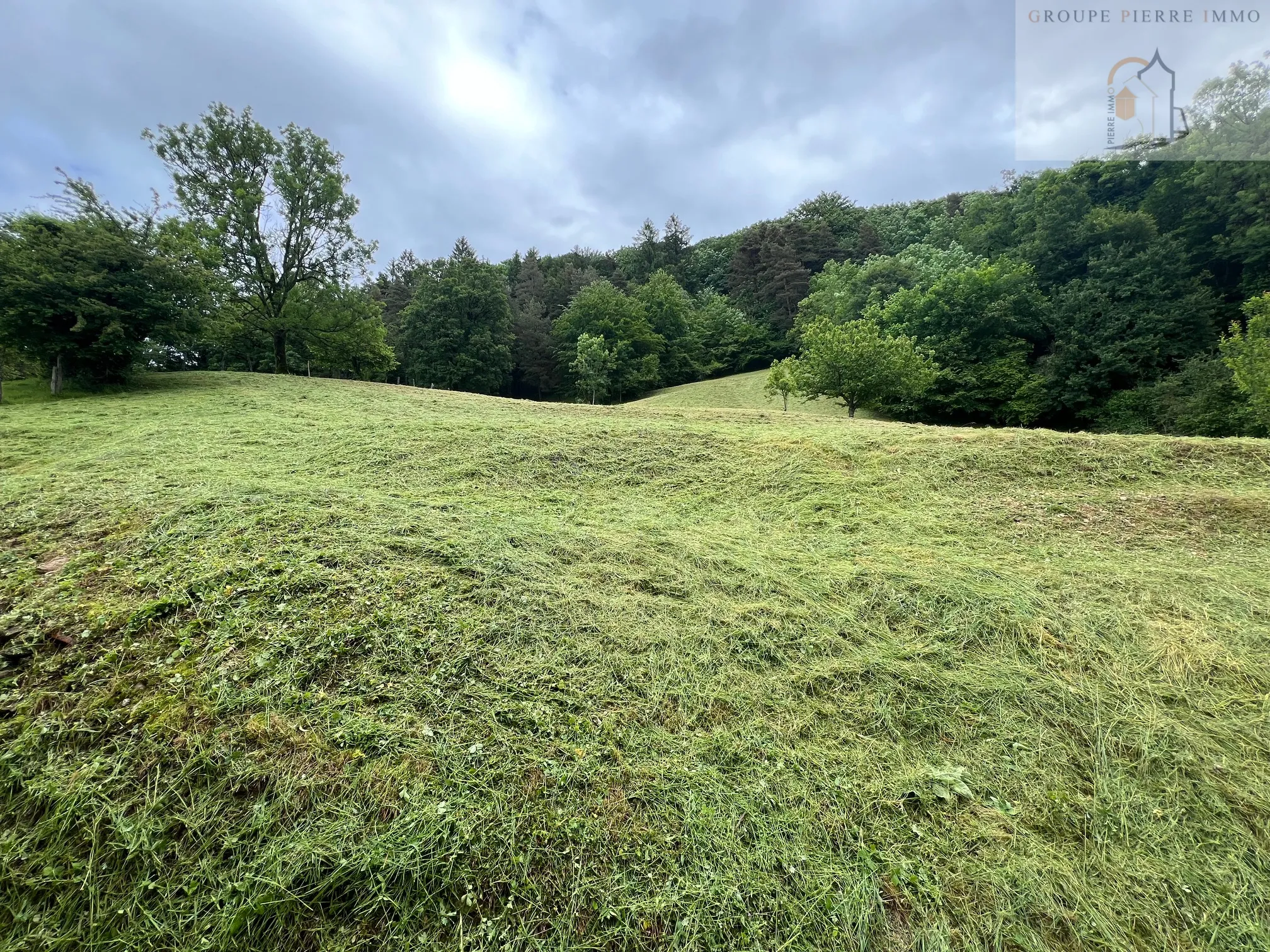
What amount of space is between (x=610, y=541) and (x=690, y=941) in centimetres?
300

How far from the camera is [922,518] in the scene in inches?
202

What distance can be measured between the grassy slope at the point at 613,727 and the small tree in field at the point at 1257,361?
10.1 meters

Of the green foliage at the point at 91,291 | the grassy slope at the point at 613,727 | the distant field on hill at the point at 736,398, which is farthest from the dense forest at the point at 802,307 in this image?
the grassy slope at the point at 613,727

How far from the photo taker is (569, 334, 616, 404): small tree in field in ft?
98.2

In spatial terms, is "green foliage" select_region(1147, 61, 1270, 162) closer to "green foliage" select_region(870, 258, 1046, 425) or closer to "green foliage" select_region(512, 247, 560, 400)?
"green foliage" select_region(870, 258, 1046, 425)

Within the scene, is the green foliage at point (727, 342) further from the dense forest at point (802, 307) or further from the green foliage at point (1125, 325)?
the green foliage at point (1125, 325)

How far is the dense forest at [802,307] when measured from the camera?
12398 millimetres

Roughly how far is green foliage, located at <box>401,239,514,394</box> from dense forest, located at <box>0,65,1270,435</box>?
15 centimetres

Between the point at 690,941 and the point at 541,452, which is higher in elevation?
the point at 541,452

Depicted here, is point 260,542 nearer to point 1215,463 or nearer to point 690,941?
point 690,941

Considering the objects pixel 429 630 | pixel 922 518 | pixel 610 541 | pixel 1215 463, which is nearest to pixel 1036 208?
pixel 1215 463

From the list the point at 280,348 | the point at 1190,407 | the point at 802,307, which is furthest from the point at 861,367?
the point at 280,348

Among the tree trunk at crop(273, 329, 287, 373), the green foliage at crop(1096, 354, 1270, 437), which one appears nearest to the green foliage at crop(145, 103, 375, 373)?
the tree trunk at crop(273, 329, 287, 373)

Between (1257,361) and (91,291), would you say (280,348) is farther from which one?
(1257,361)
